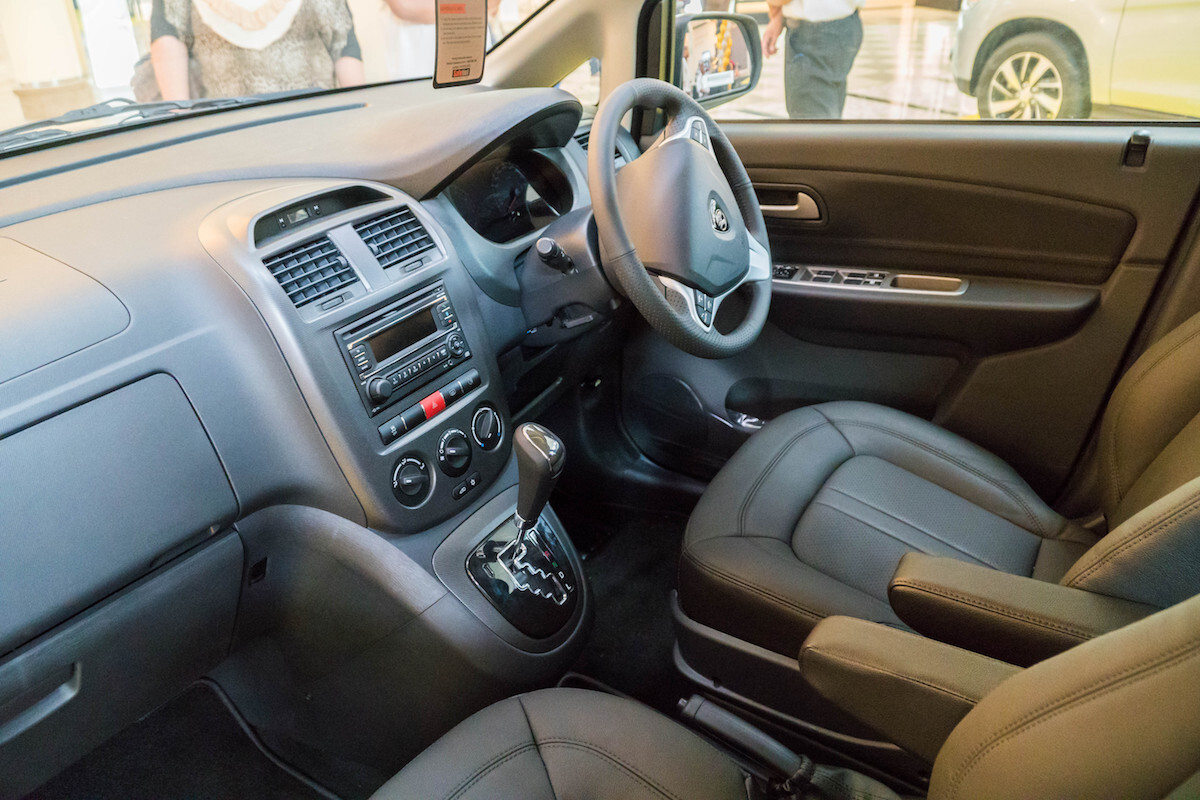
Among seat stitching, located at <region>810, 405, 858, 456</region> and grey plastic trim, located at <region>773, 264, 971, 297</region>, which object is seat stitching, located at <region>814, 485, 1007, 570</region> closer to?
seat stitching, located at <region>810, 405, 858, 456</region>

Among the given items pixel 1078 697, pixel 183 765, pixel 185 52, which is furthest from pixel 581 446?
pixel 1078 697

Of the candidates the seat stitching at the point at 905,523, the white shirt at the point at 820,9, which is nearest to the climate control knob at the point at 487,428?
the seat stitching at the point at 905,523

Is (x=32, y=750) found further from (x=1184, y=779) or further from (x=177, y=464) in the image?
(x=1184, y=779)

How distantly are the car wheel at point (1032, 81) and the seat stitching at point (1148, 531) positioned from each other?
3.94 ft

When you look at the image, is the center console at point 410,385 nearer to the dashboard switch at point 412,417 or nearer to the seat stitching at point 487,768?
the dashboard switch at point 412,417

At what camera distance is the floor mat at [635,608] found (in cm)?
172

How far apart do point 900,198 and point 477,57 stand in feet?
3.01

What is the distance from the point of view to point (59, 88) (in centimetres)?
142

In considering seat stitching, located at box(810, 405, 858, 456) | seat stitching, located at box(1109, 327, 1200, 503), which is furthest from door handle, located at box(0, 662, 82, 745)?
seat stitching, located at box(1109, 327, 1200, 503)

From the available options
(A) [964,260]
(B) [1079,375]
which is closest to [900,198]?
(A) [964,260]

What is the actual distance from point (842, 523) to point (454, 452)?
0.62m

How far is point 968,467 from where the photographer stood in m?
1.49

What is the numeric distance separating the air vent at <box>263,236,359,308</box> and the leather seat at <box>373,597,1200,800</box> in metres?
0.58

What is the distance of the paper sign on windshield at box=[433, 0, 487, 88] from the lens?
5.40 feet
